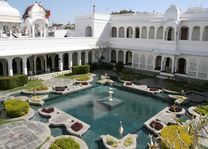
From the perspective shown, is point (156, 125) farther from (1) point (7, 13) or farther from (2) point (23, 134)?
(1) point (7, 13)

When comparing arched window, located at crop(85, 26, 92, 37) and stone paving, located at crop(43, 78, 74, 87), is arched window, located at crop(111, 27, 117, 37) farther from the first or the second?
stone paving, located at crop(43, 78, 74, 87)

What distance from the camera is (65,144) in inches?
475

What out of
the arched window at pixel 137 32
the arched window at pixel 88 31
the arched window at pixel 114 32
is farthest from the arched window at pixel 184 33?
the arched window at pixel 88 31

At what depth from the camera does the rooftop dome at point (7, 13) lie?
27.8 meters

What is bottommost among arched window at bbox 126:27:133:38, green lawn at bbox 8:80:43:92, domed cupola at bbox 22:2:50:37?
green lawn at bbox 8:80:43:92

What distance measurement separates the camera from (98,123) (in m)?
16.0

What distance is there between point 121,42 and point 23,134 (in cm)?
2386

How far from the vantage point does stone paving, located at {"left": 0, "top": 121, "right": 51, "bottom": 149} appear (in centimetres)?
1248

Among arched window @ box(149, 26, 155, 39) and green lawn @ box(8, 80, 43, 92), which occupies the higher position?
Answer: arched window @ box(149, 26, 155, 39)

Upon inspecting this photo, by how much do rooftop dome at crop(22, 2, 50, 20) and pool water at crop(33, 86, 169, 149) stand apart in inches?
559

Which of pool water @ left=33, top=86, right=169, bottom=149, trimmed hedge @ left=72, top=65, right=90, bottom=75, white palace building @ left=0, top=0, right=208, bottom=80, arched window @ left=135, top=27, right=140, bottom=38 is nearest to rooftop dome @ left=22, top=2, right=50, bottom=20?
white palace building @ left=0, top=0, right=208, bottom=80

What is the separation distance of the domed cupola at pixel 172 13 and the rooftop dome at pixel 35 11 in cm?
1739

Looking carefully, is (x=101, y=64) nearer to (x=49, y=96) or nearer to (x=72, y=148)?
(x=49, y=96)

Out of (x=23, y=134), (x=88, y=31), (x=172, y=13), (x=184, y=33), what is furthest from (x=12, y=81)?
(x=184, y=33)
